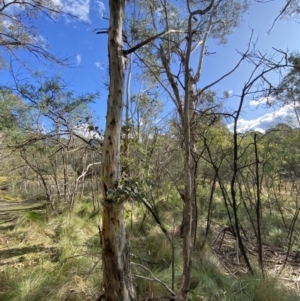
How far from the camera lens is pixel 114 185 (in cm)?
179

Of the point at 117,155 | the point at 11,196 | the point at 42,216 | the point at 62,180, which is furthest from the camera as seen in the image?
the point at 11,196

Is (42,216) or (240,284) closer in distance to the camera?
(240,284)

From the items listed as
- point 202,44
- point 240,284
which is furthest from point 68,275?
point 202,44

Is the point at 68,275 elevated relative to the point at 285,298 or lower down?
elevated

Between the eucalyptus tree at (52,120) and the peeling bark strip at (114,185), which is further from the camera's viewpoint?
the eucalyptus tree at (52,120)

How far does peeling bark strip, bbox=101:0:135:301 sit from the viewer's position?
1808 millimetres

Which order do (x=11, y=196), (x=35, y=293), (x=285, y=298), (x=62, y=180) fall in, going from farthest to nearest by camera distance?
(x=11, y=196) < (x=62, y=180) < (x=285, y=298) < (x=35, y=293)

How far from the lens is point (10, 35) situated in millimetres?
4023

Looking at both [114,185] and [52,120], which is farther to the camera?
[52,120]

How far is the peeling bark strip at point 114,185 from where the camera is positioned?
1.81 m

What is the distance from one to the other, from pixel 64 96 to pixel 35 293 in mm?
3690

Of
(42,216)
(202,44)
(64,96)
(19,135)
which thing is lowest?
(42,216)

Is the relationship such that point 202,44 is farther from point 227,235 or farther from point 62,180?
point 62,180

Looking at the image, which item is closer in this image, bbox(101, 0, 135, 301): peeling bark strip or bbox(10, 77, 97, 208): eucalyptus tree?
bbox(101, 0, 135, 301): peeling bark strip
